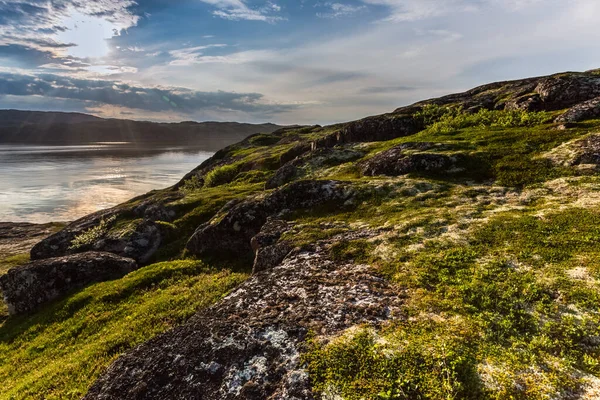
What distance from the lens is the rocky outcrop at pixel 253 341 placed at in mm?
10406

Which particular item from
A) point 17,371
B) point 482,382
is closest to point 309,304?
point 482,382

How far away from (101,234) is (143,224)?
7.44m

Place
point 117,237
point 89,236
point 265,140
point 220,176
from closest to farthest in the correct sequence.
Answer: point 117,237
point 89,236
point 220,176
point 265,140

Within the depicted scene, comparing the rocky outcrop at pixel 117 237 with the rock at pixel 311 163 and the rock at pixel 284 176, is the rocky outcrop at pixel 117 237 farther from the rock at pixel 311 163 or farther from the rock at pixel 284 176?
the rock at pixel 311 163

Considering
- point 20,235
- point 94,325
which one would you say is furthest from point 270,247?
point 20,235

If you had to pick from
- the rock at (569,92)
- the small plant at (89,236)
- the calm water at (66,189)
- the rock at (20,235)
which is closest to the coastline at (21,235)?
the rock at (20,235)

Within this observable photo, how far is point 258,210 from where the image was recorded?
2923 centimetres

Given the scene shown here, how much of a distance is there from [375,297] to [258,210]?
17.7 m

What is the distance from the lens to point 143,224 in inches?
1483

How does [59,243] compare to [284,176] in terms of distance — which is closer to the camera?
[59,243]

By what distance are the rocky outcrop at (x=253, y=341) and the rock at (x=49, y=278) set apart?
2017 cm

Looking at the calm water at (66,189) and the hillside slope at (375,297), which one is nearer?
the hillside slope at (375,297)

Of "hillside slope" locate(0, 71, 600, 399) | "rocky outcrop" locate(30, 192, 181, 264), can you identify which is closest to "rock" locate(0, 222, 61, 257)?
"rocky outcrop" locate(30, 192, 181, 264)

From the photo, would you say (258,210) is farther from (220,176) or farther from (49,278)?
(220,176)
